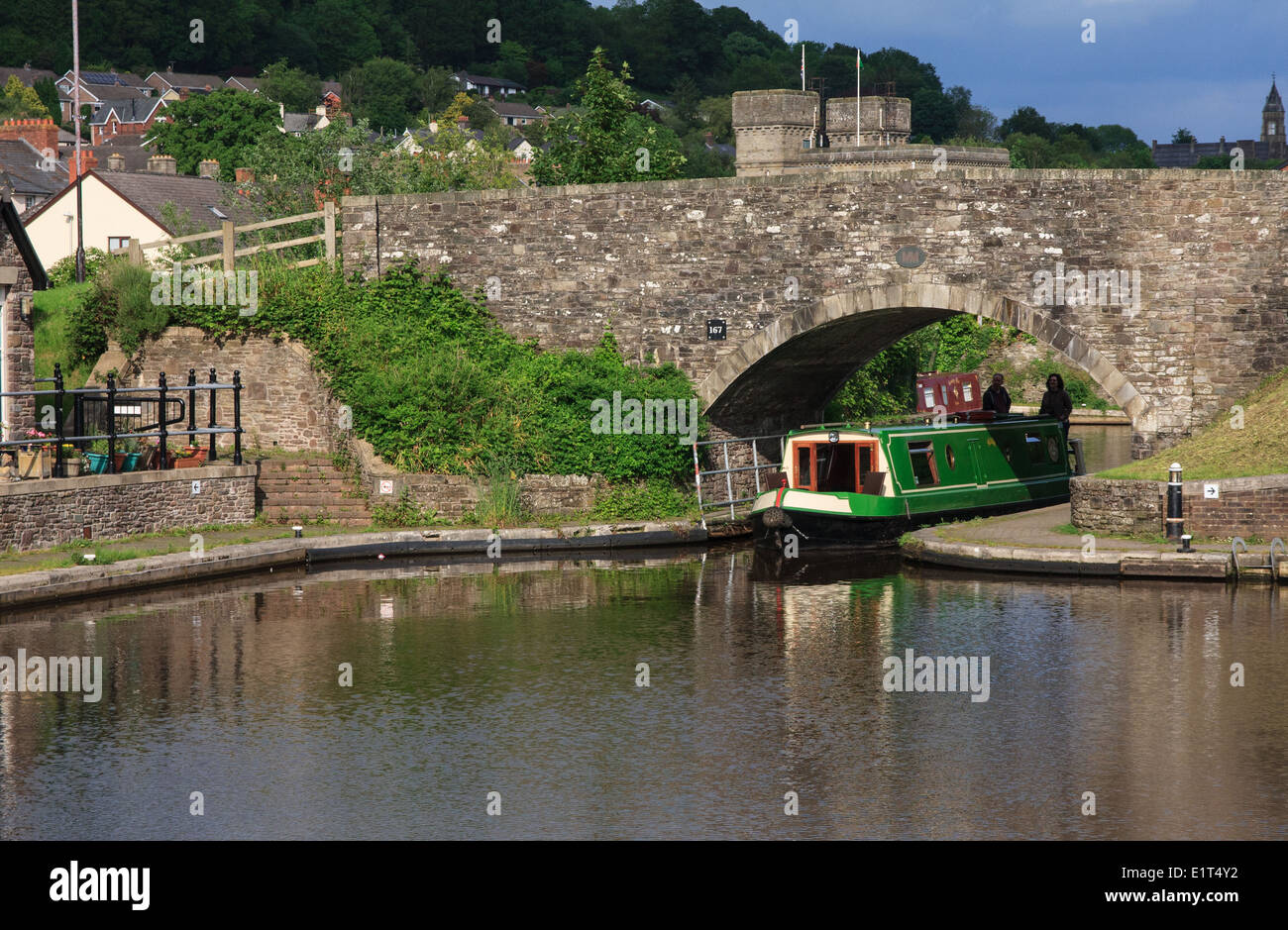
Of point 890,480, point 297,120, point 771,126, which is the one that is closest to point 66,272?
point 771,126

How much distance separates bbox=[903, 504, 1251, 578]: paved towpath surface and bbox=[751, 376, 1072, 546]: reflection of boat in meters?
1.08

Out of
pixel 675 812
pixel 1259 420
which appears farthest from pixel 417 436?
pixel 675 812

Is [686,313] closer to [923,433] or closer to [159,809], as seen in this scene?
[923,433]

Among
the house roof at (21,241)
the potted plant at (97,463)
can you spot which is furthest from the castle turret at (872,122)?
the potted plant at (97,463)

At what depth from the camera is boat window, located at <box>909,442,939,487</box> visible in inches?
841

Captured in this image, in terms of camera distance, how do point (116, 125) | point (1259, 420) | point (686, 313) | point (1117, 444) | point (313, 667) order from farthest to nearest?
1. point (116, 125)
2. point (1117, 444)
3. point (686, 313)
4. point (1259, 420)
5. point (313, 667)

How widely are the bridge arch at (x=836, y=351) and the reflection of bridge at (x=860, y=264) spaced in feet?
0.12

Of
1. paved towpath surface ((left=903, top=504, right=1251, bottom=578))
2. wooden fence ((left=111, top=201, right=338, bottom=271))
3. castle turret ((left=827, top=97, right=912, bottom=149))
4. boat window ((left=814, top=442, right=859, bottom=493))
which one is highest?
castle turret ((left=827, top=97, right=912, bottom=149))

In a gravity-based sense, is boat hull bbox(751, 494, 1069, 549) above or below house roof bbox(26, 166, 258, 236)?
below

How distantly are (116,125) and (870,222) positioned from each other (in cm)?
10162

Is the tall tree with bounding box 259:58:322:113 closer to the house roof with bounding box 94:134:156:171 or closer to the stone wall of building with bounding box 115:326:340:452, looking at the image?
the house roof with bounding box 94:134:156:171

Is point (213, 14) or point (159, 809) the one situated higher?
point (213, 14)

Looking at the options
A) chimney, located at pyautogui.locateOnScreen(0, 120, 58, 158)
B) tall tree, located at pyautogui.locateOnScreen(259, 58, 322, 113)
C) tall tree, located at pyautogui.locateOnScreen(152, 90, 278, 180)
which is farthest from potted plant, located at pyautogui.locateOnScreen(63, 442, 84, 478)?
tall tree, located at pyautogui.locateOnScreen(259, 58, 322, 113)

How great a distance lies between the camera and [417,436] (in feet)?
71.5
